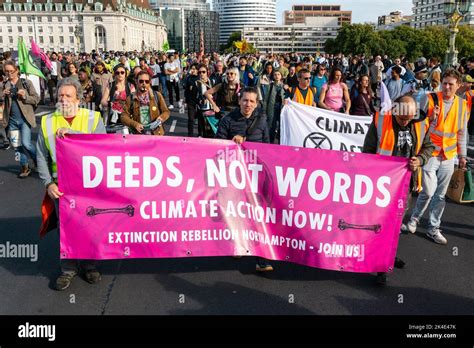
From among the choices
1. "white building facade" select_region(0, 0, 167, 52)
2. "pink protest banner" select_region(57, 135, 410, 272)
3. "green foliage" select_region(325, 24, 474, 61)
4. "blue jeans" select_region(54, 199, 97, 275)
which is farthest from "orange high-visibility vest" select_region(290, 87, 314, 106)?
"white building facade" select_region(0, 0, 167, 52)

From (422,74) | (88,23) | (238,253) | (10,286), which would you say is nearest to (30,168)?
(10,286)

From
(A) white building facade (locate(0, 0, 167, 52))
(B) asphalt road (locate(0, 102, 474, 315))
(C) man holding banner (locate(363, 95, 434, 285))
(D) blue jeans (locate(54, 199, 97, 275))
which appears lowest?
(B) asphalt road (locate(0, 102, 474, 315))

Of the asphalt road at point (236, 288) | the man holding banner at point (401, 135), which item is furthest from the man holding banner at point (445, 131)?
the asphalt road at point (236, 288)

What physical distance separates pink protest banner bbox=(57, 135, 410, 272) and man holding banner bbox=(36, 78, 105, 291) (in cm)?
16

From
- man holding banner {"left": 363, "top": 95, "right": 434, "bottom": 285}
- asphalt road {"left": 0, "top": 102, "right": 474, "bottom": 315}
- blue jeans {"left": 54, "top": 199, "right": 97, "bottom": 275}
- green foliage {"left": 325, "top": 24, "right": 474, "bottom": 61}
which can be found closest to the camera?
asphalt road {"left": 0, "top": 102, "right": 474, "bottom": 315}

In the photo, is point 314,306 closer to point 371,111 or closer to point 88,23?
point 371,111

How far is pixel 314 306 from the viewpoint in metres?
4.03

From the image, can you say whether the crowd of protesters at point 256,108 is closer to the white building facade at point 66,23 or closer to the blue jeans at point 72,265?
the blue jeans at point 72,265

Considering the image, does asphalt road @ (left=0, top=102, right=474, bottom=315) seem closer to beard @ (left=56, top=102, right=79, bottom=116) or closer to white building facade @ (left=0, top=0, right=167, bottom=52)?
beard @ (left=56, top=102, right=79, bottom=116)

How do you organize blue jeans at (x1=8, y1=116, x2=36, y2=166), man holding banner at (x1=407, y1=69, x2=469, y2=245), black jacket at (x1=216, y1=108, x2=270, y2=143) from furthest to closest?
blue jeans at (x1=8, y1=116, x2=36, y2=166) < man holding banner at (x1=407, y1=69, x2=469, y2=245) < black jacket at (x1=216, y1=108, x2=270, y2=143)

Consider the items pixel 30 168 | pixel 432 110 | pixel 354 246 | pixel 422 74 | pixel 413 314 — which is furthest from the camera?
pixel 422 74

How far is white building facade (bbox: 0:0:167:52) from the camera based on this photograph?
127562 millimetres

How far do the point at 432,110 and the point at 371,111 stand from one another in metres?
4.16

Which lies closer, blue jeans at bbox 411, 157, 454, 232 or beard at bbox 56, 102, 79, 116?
beard at bbox 56, 102, 79, 116
